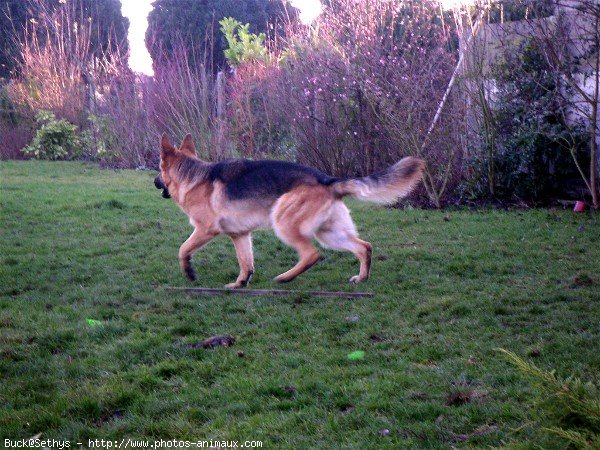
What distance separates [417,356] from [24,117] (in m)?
20.6

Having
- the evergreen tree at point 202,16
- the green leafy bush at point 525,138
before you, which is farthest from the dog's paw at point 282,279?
the evergreen tree at point 202,16

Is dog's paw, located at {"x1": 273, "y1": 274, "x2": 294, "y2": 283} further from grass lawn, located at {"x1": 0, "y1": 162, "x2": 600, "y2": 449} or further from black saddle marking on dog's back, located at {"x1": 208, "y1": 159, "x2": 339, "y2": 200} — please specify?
black saddle marking on dog's back, located at {"x1": 208, "y1": 159, "x2": 339, "y2": 200}

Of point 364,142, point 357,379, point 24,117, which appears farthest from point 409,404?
point 24,117

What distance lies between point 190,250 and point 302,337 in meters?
2.48

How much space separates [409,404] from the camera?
4.01m

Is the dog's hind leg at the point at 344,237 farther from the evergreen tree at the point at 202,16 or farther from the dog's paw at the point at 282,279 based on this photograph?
the evergreen tree at the point at 202,16

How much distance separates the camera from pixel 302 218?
706cm

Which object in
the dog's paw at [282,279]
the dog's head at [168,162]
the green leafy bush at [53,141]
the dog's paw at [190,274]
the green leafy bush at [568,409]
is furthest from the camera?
the green leafy bush at [53,141]

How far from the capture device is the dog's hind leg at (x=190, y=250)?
743 centimetres

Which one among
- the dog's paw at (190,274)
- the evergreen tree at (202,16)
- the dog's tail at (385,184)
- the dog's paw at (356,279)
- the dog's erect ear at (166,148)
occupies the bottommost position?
the dog's paw at (356,279)

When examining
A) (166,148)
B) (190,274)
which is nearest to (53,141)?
(166,148)

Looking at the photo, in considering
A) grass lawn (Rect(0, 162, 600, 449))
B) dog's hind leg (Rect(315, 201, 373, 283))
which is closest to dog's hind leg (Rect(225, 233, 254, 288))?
grass lawn (Rect(0, 162, 600, 449))

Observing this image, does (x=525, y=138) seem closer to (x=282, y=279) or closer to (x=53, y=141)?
(x=282, y=279)

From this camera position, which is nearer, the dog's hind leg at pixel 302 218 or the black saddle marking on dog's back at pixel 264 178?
the dog's hind leg at pixel 302 218
